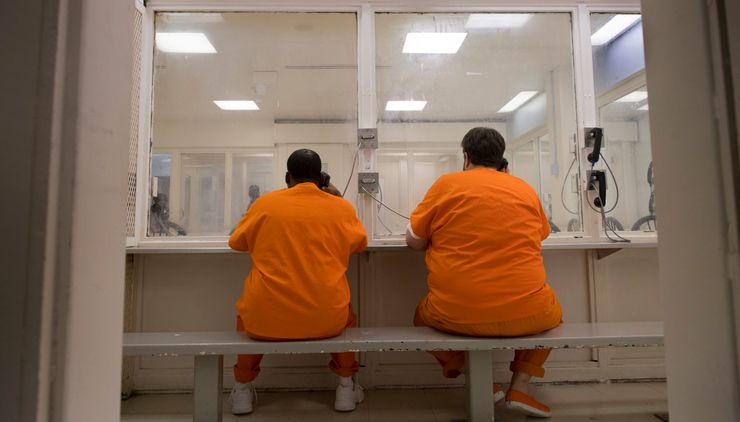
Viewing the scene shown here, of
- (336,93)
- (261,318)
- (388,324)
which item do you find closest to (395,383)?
(388,324)

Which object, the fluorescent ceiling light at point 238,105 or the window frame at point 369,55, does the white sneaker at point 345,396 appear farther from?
the fluorescent ceiling light at point 238,105

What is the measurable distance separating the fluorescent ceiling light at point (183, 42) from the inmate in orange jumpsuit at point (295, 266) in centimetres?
150

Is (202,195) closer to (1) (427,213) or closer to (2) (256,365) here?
(2) (256,365)

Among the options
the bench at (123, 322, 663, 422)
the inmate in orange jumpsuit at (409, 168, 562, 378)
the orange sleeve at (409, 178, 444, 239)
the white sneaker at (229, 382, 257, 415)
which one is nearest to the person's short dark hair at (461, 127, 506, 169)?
the inmate in orange jumpsuit at (409, 168, 562, 378)

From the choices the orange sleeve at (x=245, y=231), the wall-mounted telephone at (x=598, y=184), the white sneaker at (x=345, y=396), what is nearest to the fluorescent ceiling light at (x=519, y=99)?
the wall-mounted telephone at (x=598, y=184)

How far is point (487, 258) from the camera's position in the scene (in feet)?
5.41

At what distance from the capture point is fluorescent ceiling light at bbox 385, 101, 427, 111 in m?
2.65

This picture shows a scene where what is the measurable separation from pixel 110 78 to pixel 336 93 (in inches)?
88.4

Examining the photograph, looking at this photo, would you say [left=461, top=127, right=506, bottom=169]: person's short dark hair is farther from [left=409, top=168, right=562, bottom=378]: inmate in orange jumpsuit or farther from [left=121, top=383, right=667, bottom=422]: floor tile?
[left=121, top=383, right=667, bottom=422]: floor tile

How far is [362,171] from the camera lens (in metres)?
2.52

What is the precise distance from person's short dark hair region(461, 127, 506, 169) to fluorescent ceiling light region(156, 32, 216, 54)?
6.13 ft

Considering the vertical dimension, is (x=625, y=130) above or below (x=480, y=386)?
above

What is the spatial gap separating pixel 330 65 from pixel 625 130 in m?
2.03

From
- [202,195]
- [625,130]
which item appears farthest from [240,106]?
[625,130]
